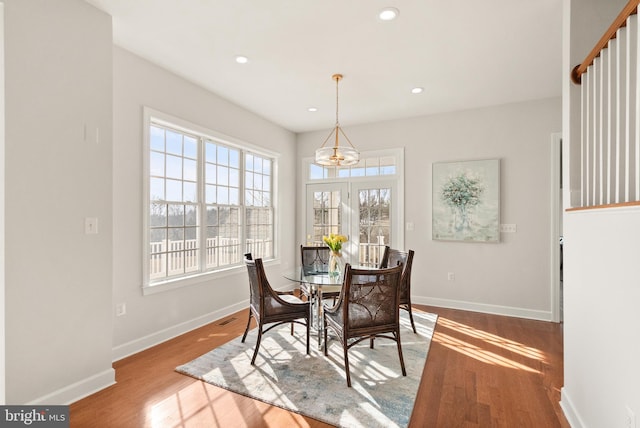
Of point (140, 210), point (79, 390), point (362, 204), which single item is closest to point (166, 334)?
point (79, 390)

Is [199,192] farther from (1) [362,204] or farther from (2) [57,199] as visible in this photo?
(1) [362,204]

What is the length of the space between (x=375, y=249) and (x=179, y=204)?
9.93 feet

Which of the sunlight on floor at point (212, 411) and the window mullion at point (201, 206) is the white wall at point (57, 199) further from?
the window mullion at point (201, 206)

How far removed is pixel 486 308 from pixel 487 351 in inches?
57.8

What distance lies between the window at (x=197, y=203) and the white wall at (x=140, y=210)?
13 cm

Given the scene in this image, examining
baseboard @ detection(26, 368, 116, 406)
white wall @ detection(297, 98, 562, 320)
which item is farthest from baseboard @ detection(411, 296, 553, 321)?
baseboard @ detection(26, 368, 116, 406)

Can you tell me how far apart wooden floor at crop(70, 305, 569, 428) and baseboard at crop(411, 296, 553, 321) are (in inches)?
28.4

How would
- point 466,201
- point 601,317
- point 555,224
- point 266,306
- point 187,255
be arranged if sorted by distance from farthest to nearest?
1. point 466,201
2. point 555,224
3. point 187,255
4. point 266,306
5. point 601,317

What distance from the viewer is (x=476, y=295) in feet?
14.9

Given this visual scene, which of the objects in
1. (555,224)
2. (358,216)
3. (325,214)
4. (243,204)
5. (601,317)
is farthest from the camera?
(325,214)

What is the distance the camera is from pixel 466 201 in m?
4.57

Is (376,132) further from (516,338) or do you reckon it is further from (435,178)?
(516,338)

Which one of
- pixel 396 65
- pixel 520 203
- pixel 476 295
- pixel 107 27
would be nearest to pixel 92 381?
pixel 107 27

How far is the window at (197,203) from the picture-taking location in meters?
3.44
